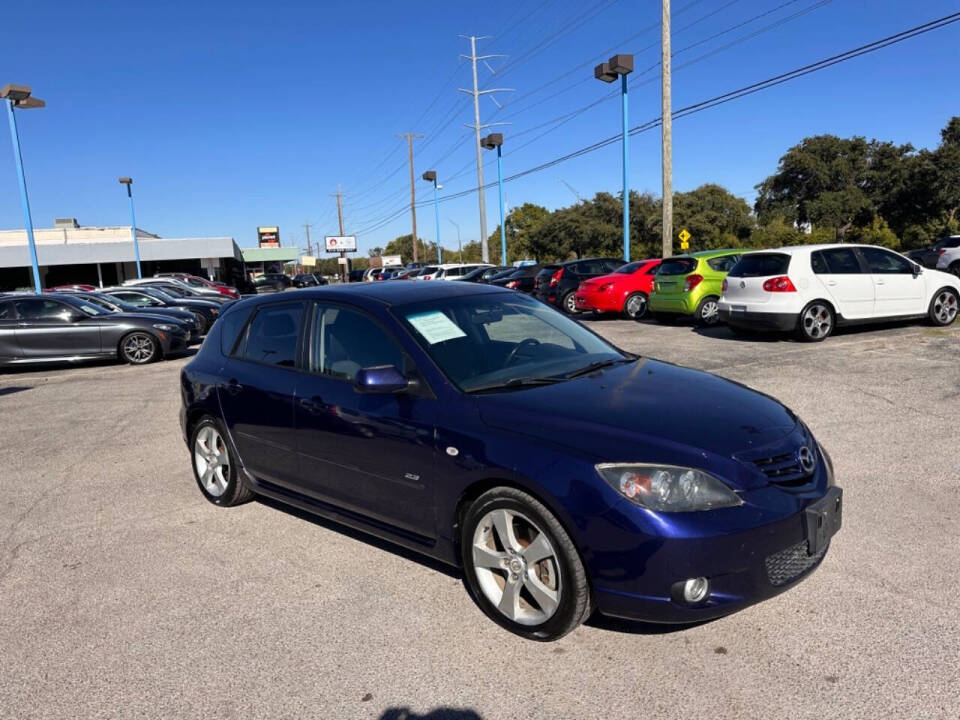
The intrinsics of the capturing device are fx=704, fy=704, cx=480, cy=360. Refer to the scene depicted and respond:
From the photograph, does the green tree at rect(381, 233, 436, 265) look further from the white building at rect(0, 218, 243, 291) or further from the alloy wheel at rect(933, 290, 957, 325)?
the alloy wheel at rect(933, 290, 957, 325)

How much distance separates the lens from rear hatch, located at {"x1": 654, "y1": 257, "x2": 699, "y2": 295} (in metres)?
14.3

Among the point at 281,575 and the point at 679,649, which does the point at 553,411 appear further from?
the point at 281,575

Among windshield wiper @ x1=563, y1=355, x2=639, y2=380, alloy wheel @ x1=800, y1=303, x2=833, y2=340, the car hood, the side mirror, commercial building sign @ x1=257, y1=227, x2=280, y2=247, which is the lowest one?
alloy wheel @ x1=800, y1=303, x2=833, y2=340

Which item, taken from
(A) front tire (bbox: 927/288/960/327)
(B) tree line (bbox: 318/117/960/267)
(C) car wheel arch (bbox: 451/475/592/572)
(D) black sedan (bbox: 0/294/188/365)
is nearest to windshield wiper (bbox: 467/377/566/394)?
(C) car wheel arch (bbox: 451/475/592/572)

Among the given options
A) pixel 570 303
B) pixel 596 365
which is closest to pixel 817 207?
pixel 570 303

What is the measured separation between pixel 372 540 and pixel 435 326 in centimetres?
143

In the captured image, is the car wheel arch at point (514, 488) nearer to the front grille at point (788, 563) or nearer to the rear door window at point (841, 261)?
the front grille at point (788, 563)

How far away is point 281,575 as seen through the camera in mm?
3934

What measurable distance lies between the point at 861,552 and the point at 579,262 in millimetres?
16174

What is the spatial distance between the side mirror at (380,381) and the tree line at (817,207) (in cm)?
3804

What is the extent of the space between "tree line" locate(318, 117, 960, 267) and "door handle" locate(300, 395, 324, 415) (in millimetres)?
37837

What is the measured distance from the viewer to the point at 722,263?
47.1 feet

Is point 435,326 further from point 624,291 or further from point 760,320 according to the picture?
point 624,291

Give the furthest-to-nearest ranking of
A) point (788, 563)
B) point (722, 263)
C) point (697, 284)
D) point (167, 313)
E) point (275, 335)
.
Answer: point (167, 313) → point (722, 263) → point (697, 284) → point (275, 335) → point (788, 563)
